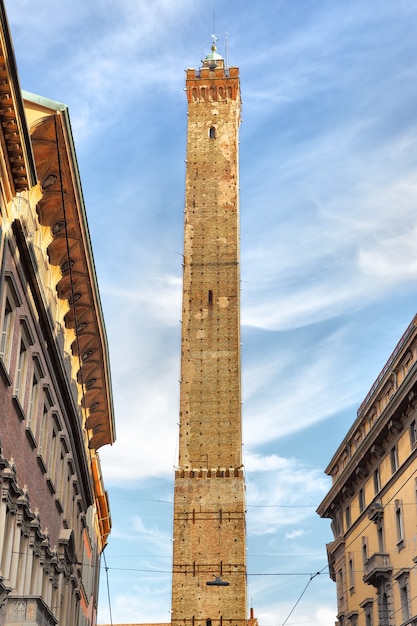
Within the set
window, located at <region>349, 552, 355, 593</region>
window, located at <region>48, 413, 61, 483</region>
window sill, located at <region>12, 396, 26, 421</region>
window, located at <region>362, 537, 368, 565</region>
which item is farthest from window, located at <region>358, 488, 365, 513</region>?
window sill, located at <region>12, 396, 26, 421</region>

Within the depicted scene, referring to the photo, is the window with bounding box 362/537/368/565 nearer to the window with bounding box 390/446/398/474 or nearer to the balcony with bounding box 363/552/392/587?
the balcony with bounding box 363/552/392/587

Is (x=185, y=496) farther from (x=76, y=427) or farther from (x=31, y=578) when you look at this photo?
(x=31, y=578)

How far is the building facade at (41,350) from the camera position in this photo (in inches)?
602

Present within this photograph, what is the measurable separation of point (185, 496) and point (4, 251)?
37.5 meters

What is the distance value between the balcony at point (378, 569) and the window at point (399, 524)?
106cm

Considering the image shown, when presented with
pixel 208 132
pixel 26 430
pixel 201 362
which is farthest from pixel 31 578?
pixel 208 132

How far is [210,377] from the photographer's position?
2100 inches

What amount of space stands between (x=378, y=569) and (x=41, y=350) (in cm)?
1435

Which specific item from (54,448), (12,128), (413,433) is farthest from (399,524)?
(12,128)

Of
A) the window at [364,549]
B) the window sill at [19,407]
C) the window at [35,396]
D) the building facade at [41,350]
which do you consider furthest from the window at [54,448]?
the window at [364,549]

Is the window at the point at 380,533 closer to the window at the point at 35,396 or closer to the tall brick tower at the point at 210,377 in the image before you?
the window at the point at 35,396

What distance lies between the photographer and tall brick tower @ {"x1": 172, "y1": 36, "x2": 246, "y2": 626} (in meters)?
49.0

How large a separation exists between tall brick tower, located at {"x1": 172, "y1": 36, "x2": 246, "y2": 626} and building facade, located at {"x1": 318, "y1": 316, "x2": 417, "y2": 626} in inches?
543

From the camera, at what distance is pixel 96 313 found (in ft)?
80.7
